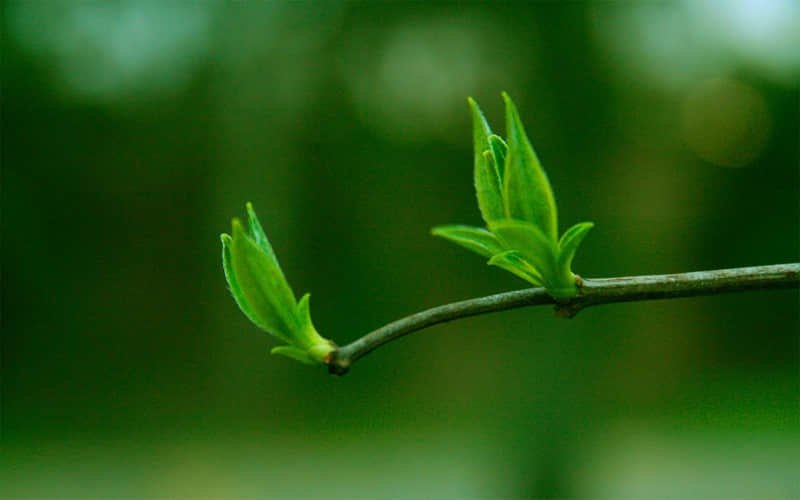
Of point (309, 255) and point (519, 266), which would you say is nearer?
point (519, 266)

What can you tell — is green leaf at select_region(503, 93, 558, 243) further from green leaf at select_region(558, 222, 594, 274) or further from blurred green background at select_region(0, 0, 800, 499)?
blurred green background at select_region(0, 0, 800, 499)

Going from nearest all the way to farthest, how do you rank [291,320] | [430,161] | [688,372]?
1. [291,320]
2. [430,161]
3. [688,372]

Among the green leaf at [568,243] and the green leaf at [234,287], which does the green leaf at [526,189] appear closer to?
the green leaf at [568,243]

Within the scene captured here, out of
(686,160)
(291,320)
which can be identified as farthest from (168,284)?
(291,320)

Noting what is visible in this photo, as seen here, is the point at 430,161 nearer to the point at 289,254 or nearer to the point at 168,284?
the point at 289,254

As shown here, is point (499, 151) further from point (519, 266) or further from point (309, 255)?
point (309, 255)

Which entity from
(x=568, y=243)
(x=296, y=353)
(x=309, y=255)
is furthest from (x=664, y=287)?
(x=309, y=255)

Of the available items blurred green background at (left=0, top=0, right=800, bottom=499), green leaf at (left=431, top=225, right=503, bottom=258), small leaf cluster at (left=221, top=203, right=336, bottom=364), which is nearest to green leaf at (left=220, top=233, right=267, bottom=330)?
small leaf cluster at (left=221, top=203, right=336, bottom=364)
